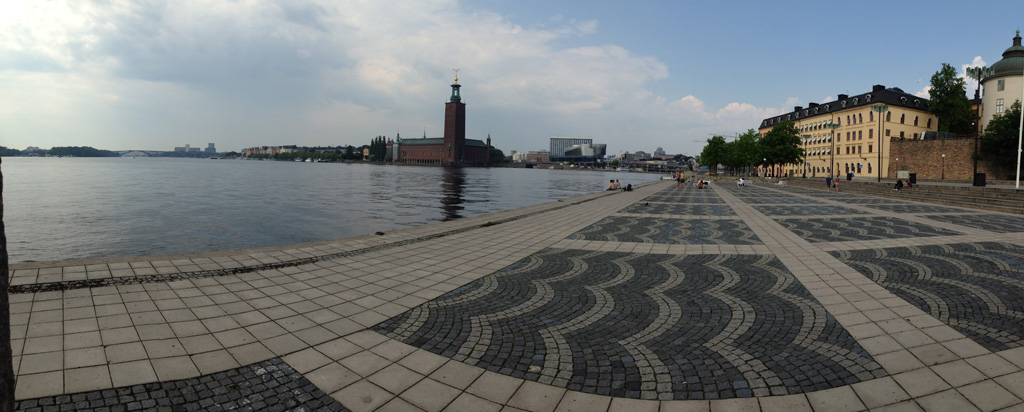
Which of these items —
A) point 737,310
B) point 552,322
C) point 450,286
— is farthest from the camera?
point 450,286

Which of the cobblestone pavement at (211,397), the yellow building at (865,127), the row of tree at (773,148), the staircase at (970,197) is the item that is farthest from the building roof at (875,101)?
the cobblestone pavement at (211,397)

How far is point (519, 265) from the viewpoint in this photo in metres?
10.1

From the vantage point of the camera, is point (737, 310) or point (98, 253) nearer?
point (737, 310)

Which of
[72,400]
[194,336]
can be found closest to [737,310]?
[194,336]

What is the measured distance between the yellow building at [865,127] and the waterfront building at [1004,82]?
7.93 m

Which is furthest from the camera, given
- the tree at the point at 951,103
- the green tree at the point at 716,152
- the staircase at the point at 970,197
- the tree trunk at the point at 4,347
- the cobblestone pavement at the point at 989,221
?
the green tree at the point at 716,152

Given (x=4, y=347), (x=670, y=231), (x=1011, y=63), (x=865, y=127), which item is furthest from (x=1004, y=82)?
(x=4, y=347)

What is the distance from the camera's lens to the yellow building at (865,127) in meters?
76.4

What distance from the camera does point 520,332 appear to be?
6.03m

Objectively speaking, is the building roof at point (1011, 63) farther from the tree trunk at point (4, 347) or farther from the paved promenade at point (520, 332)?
the tree trunk at point (4, 347)

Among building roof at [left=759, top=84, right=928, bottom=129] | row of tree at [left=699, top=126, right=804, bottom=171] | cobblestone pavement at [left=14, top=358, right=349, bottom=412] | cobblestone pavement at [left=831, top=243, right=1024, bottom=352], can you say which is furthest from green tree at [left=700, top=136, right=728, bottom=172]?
cobblestone pavement at [left=14, top=358, right=349, bottom=412]

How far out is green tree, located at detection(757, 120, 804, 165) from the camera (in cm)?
7950

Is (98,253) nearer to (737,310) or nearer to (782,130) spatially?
(737,310)

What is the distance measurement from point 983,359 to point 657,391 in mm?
3639
